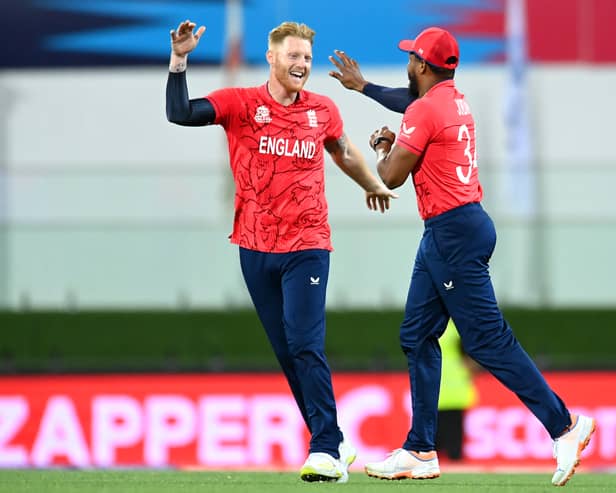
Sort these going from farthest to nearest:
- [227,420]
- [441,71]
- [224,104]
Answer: [227,420]
[224,104]
[441,71]

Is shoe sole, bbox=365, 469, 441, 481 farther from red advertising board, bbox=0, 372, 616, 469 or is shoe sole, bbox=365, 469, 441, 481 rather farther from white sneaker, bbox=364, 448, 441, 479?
red advertising board, bbox=0, 372, 616, 469

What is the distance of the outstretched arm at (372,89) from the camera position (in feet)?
23.9

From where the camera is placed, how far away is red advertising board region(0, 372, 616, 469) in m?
12.5

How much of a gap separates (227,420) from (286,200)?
237 inches

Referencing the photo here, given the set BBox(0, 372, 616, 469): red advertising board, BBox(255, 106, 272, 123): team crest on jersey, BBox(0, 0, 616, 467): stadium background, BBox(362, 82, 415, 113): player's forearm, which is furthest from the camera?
BBox(0, 0, 616, 467): stadium background

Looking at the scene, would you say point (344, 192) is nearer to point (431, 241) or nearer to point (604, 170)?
point (604, 170)

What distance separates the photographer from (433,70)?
6.93m

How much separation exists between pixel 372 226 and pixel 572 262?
2531 mm

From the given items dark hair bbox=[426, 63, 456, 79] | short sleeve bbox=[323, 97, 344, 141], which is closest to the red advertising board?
short sleeve bbox=[323, 97, 344, 141]

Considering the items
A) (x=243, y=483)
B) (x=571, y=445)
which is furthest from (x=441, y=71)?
(x=243, y=483)

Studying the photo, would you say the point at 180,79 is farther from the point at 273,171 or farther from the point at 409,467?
the point at 409,467

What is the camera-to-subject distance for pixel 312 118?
281 inches

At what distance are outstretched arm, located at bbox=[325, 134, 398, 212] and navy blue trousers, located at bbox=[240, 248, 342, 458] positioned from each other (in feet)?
1.64

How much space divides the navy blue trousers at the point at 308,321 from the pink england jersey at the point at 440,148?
639mm
